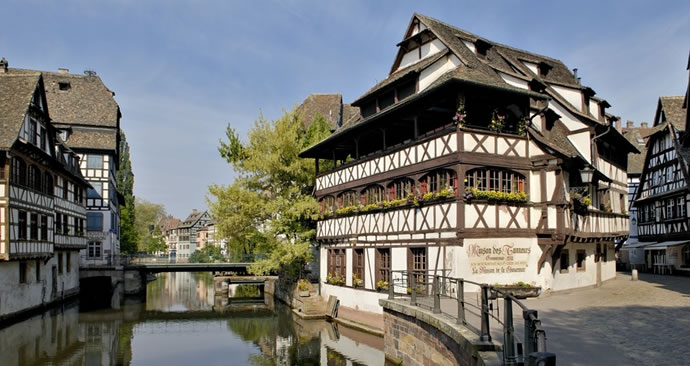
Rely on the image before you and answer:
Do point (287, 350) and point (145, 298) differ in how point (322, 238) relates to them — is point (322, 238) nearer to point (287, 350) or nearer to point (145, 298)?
point (287, 350)

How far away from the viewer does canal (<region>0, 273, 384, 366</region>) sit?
1997 cm

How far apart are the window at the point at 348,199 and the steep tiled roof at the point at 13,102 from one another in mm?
14180

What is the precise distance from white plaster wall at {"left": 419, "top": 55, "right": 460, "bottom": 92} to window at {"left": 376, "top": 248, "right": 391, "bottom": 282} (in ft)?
21.4

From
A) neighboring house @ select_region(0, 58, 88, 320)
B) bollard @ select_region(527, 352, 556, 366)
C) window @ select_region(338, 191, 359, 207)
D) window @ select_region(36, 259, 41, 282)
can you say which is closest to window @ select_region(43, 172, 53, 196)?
neighboring house @ select_region(0, 58, 88, 320)

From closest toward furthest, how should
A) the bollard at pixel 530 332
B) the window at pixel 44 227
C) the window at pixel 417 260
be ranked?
the bollard at pixel 530 332
the window at pixel 417 260
the window at pixel 44 227

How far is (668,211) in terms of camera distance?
35.5m

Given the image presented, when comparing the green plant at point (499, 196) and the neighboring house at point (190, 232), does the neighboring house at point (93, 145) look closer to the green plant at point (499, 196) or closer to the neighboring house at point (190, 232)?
the green plant at point (499, 196)

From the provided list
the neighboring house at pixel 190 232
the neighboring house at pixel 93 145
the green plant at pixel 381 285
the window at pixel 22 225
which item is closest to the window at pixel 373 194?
the green plant at pixel 381 285

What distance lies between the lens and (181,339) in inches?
966

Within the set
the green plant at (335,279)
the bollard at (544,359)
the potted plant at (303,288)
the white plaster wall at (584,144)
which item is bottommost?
the potted plant at (303,288)

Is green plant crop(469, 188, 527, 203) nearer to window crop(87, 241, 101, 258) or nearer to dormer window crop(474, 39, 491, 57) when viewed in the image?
dormer window crop(474, 39, 491, 57)

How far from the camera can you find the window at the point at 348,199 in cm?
2567

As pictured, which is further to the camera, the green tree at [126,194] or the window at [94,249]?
the green tree at [126,194]

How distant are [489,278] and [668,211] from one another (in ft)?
74.1
